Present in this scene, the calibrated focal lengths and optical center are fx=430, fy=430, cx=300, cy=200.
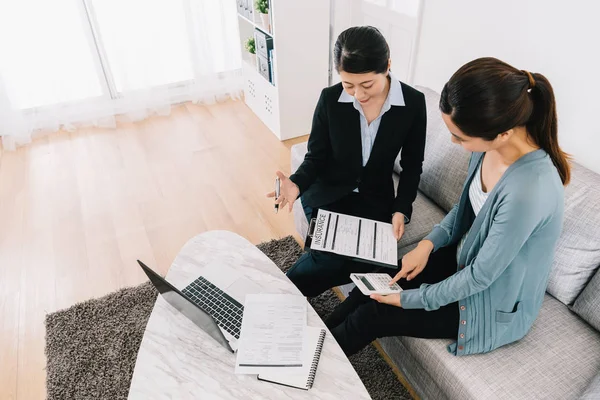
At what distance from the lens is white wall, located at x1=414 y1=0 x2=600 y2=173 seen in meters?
1.59

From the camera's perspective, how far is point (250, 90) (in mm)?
3494

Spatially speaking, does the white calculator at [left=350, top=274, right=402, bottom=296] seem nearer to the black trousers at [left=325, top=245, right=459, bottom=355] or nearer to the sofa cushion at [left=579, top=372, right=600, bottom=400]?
the black trousers at [left=325, top=245, right=459, bottom=355]

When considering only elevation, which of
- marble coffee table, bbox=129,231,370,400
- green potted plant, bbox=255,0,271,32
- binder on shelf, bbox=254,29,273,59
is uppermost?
green potted plant, bbox=255,0,271,32

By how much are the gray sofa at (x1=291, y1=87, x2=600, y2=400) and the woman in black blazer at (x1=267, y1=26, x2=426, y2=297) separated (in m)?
0.40

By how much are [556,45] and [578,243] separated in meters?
0.79

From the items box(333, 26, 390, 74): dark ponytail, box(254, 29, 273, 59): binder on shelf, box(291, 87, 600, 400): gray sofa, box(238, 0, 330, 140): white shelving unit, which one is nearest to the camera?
box(291, 87, 600, 400): gray sofa

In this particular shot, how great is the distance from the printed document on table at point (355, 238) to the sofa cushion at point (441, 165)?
40 cm

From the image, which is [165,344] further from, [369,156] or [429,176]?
[429,176]

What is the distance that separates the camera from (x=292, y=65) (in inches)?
116

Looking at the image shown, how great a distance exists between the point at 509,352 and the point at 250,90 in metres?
2.77

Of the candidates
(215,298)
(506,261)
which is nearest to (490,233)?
(506,261)

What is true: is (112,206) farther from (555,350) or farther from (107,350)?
(555,350)

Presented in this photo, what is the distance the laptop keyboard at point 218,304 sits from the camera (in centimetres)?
128

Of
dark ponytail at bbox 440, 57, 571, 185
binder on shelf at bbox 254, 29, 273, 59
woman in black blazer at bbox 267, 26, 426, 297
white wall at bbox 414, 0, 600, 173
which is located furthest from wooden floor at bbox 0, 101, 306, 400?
dark ponytail at bbox 440, 57, 571, 185
